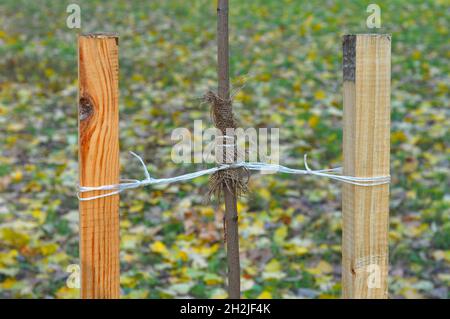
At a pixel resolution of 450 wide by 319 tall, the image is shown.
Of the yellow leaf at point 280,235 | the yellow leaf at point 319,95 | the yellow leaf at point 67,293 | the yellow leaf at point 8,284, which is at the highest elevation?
the yellow leaf at point 319,95

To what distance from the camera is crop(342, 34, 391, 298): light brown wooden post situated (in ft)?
5.39

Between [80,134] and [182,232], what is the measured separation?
7.07 ft

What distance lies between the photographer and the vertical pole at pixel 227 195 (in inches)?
61.2

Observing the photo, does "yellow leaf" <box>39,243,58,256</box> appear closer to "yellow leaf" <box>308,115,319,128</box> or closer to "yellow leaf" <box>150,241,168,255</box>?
"yellow leaf" <box>150,241,168,255</box>

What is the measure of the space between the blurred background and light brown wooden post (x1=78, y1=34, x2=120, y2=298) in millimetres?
287

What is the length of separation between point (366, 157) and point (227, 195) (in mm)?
352

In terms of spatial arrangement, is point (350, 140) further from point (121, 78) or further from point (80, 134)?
point (121, 78)

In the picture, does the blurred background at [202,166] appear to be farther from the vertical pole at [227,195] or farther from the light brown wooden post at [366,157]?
the light brown wooden post at [366,157]

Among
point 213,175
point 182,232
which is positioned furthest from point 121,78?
point 213,175

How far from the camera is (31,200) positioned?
3.93 meters

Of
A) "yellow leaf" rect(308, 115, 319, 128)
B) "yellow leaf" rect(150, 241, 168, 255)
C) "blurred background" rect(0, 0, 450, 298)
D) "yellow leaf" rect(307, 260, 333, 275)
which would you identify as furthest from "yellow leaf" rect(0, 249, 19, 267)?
"yellow leaf" rect(308, 115, 319, 128)

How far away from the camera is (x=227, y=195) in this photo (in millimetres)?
1645

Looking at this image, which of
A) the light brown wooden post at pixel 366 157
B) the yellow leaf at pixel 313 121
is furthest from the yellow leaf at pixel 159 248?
the yellow leaf at pixel 313 121

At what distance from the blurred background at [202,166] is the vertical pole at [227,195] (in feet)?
0.48
